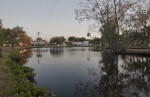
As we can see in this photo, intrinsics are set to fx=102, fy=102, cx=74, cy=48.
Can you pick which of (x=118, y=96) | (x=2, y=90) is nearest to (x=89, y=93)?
(x=118, y=96)

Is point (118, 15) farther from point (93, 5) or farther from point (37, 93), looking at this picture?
point (37, 93)

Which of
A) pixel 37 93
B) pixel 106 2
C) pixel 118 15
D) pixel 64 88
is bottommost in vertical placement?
pixel 64 88

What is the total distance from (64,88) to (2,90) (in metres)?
3.76

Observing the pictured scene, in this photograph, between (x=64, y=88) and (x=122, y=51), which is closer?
(x=64, y=88)

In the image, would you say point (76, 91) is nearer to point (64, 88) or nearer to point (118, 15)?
point (64, 88)

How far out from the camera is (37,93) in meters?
A: 5.59

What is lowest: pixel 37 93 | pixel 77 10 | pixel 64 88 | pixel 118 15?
pixel 64 88

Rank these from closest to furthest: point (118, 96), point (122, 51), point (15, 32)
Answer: point (118, 96)
point (122, 51)
point (15, 32)

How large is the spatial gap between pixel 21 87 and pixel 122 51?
28.8m

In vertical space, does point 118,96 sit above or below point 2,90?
below

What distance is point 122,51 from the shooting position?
95.9ft

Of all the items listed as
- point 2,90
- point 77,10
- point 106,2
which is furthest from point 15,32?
point 2,90

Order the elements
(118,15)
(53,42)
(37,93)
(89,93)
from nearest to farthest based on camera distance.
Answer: (37,93) → (89,93) → (118,15) → (53,42)

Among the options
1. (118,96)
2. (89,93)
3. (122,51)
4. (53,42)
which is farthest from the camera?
(53,42)
